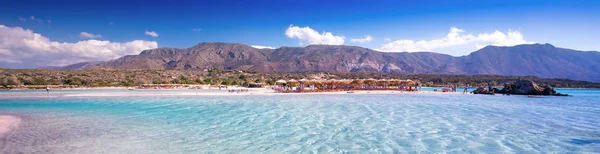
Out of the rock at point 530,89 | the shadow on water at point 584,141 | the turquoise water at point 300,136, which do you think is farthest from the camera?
the rock at point 530,89

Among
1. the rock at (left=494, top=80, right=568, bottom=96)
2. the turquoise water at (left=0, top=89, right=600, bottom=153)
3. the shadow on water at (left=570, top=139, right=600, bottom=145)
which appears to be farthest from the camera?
the rock at (left=494, top=80, right=568, bottom=96)

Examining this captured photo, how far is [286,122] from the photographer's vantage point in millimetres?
11773

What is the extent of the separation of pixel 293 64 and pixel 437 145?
6763 inches

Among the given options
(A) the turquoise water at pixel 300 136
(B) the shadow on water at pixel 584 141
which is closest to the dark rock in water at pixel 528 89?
(A) the turquoise water at pixel 300 136

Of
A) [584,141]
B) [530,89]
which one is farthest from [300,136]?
[530,89]

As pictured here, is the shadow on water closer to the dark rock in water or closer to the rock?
the dark rock in water

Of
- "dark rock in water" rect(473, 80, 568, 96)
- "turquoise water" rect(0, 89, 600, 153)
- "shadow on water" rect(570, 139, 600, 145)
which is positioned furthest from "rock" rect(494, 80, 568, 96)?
"shadow on water" rect(570, 139, 600, 145)

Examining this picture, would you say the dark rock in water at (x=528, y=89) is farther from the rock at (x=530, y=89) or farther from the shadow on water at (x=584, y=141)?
the shadow on water at (x=584, y=141)

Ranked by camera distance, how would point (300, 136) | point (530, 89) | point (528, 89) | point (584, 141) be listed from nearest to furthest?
1. point (584, 141)
2. point (300, 136)
3. point (530, 89)
4. point (528, 89)

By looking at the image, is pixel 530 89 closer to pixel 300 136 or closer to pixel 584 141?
pixel 584 141

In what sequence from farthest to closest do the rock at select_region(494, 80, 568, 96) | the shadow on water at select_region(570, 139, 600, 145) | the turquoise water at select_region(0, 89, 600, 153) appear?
the rock at select_region(494, 80, 568, 96), the shadow on water at select_region(570, 139, 600, 145), the turquoise water at select_region(0, 89, 600, 153)

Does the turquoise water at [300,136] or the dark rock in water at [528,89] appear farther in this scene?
the dark rock in water at [528,89]

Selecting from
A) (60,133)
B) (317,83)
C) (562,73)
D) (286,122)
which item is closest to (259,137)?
(286,122)

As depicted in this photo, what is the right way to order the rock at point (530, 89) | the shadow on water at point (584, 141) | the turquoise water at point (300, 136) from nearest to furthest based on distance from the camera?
the turquoise water at point (300, 136) < the shadow on water at point (584, 141) < the rock at point (530, 89)
